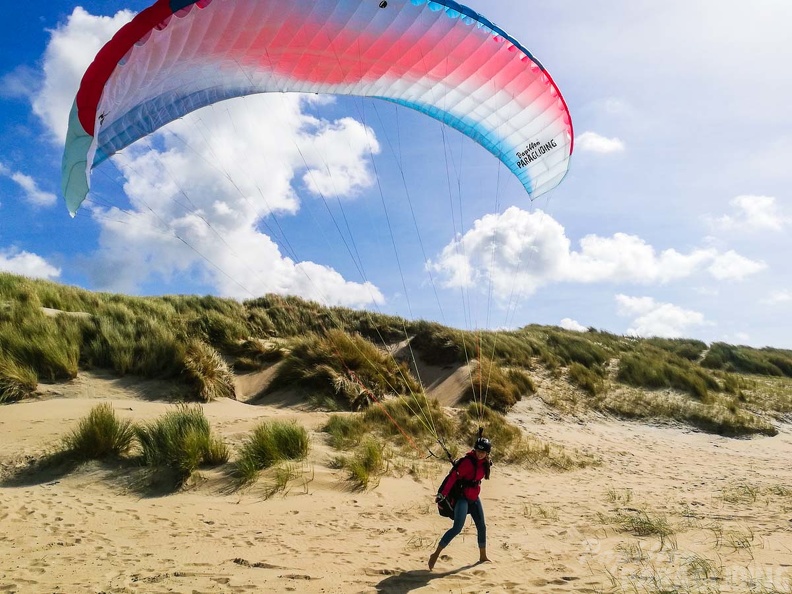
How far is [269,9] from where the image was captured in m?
6.15

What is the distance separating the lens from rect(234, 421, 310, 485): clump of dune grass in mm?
6882

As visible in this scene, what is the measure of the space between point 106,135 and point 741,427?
15134 mm

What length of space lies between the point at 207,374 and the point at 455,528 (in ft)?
26.1

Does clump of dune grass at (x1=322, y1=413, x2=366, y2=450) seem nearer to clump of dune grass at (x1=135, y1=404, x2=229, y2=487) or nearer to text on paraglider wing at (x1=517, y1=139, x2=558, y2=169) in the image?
clump of dune grass at (x1=135, y1=404, x2=229, y2=487)

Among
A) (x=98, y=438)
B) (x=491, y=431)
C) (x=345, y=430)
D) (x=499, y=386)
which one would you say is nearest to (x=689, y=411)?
(x=499, y=386)

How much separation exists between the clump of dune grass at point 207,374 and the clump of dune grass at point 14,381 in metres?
2.69

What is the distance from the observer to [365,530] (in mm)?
5711

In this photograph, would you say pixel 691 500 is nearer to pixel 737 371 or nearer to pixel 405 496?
pixel 405 496

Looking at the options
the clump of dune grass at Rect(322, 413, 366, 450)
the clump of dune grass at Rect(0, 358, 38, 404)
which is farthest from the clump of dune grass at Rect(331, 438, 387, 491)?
the clump of dune grass at Rect(0, 358, 38, 404)

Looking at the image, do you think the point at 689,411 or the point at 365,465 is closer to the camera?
the point at 365,465

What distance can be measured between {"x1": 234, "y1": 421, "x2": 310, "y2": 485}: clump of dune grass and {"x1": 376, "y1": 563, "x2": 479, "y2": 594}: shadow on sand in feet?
9.63

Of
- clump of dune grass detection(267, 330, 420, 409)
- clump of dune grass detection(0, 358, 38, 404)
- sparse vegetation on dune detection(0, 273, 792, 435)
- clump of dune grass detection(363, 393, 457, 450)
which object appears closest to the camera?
clump of dune grass detection(0, 358, 38, 404)

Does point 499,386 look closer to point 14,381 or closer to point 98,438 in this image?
point 98,438

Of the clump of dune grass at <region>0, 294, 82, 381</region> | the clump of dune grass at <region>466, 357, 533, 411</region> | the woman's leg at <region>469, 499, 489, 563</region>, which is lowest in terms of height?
the woman's leg at <region>469, 499, 489, 563</region>
